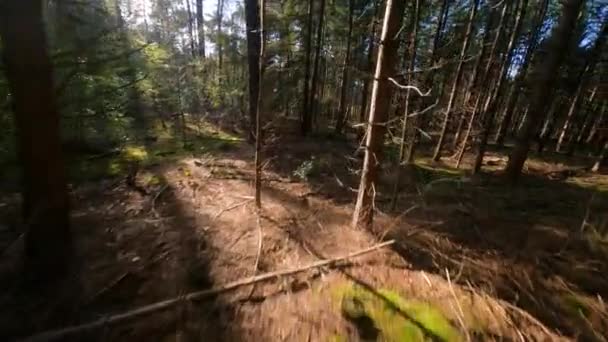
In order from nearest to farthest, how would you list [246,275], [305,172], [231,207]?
[246,275]
[231,207]
[305,172]

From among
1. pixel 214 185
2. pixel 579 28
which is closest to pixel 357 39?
pixel 579 28

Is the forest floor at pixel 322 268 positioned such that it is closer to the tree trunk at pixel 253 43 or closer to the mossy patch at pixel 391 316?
the mossy patch at pixel 391 316

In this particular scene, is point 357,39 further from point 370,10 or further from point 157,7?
point 157,7

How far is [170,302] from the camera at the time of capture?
327 centimetres

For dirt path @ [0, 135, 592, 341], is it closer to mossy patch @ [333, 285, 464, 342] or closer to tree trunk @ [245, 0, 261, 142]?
mossy patch @ [333, 285, 464, 342]

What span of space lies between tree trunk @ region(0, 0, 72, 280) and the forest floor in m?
0.49

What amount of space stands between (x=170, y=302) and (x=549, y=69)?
9869mm

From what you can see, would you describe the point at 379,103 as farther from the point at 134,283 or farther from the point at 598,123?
the point at 598,123

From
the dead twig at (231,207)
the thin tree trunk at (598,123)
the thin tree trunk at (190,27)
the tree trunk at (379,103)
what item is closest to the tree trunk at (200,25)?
the thin tree trunk at (190,27)

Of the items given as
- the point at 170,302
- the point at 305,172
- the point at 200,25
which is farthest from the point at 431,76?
the point at 200,25

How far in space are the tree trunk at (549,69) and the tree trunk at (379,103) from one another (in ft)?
18.7

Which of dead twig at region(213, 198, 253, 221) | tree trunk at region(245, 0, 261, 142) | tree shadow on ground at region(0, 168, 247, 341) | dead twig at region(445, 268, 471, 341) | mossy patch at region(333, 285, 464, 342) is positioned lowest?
tree shadow on ground at region(0, 168, 247, 341)

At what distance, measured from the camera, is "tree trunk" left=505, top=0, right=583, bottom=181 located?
6996 mm

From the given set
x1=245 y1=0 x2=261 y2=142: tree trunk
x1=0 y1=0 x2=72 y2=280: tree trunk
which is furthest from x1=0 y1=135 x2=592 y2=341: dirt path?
x1=245 y1=0 x2=261 y2=142: tree trunk
